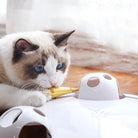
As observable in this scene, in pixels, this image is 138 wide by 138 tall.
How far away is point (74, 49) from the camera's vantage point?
6.51 feet

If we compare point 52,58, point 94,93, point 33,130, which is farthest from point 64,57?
point 33,130

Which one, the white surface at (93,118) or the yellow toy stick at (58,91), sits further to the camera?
the yellow toy stick at (58,91)

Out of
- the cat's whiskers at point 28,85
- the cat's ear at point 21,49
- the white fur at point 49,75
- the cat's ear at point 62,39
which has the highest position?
the cat's ear at point 62,39

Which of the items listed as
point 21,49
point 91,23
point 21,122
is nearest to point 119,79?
point 91,23

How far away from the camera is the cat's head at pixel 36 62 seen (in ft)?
3.96

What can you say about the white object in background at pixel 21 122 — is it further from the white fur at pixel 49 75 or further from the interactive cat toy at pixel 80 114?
the white fur at pixel 49 75

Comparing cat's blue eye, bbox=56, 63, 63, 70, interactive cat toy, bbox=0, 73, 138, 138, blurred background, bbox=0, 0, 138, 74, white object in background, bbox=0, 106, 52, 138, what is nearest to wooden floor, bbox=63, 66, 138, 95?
blurred background, bbox=0, 0, 138, 74

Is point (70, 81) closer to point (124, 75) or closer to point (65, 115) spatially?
point (124, 75)

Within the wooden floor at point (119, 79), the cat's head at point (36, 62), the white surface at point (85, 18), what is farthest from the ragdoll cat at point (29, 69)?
the white surface at point (85, 18)

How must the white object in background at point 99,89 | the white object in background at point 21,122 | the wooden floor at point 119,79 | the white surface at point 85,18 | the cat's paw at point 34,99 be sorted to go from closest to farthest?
the white object in background at point 21,122, the cat's paw at point 34,99, the white object in background at point 99,89, the wooden floor at point 119,79, the white surface at point 85,18

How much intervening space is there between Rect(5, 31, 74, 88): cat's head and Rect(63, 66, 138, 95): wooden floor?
42 centimetres

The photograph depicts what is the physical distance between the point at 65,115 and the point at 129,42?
858mm

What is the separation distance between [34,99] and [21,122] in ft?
0.82

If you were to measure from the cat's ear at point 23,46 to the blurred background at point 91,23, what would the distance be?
73 cm
